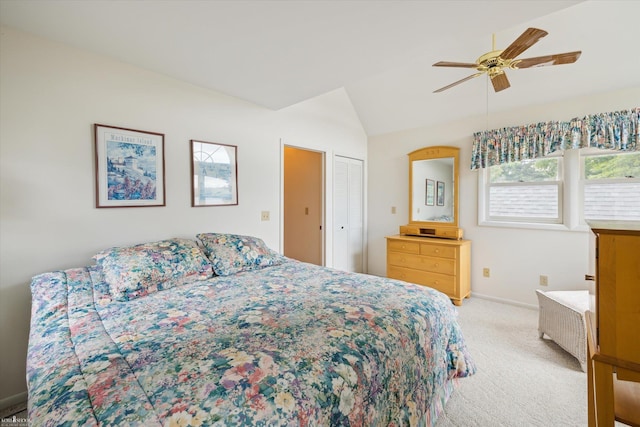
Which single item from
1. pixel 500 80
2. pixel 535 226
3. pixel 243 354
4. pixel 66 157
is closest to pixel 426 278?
pixel 535 226

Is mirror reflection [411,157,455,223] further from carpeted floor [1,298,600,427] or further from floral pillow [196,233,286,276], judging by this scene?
floral pillow [196,233,286,276]

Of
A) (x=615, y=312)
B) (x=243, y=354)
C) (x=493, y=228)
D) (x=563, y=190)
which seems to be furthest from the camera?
(x=493, y=228)

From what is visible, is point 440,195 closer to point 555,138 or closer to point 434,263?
point 434,263

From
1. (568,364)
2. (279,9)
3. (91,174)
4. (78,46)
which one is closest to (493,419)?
(568,364)

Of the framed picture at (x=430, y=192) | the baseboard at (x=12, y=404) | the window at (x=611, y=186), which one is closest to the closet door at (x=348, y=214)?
the framed picture at (x=430, y=192)

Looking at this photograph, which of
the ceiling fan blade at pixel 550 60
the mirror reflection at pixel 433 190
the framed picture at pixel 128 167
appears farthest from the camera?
the mirror reflection at pixel 433 190

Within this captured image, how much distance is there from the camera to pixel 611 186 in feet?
9.26

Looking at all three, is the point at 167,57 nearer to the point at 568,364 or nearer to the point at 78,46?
the point at 78,46

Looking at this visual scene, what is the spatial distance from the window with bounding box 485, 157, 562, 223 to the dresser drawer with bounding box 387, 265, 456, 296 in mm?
1026

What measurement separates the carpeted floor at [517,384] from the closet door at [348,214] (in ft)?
6.47

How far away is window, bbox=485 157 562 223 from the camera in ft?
10.5

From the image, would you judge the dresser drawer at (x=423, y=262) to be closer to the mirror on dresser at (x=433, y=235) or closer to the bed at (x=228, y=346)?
the mirror on dresser at (x=433, y=235)

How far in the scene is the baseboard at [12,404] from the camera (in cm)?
171

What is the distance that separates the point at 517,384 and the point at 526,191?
234cm
